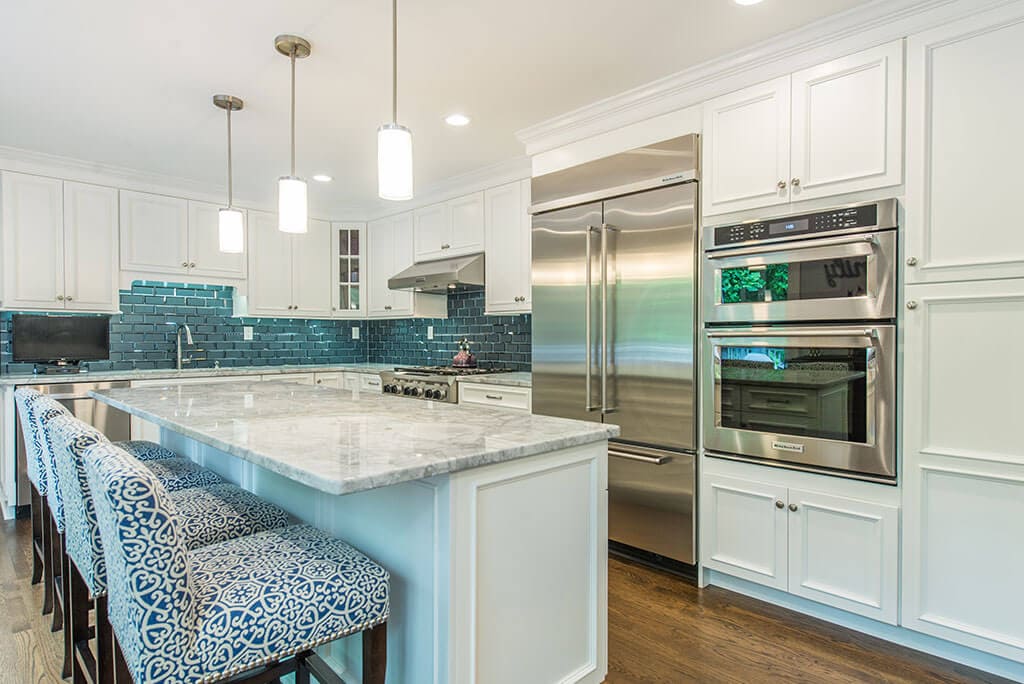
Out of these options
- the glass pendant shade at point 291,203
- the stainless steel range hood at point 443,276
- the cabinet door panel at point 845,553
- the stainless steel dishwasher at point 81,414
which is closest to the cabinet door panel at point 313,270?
the stainless steel range hood at point 443,276

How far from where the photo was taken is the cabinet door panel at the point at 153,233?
4.20 meters

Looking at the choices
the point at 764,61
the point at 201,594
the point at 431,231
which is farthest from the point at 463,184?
the point at 201,594

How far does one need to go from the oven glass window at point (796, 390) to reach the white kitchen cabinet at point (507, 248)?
1.68 metres

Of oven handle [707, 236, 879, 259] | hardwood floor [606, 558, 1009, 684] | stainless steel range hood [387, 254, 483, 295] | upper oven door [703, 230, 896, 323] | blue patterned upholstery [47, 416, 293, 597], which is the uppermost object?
stainless steel range hood [387, 254, 483, 295]

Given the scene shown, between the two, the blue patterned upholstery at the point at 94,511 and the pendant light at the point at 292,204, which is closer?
the blue patterned upholstery at the point at 94,511

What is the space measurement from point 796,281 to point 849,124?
0.64 metres

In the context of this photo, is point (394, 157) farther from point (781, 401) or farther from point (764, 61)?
point (781, 401)

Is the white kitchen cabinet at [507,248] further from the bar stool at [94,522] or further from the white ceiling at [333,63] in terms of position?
the bar stool at [94,522]

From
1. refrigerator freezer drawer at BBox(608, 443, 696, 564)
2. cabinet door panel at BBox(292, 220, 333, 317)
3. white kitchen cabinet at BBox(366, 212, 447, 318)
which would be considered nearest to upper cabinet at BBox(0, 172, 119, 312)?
cabinet door panel at BBox(292, 220, 333, 317)

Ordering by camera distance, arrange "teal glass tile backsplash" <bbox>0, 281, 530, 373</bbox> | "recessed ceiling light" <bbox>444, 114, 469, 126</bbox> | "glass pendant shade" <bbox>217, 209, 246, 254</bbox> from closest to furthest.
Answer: "glass pendant shade" <bbox>217, 209, 246, 254</bbox> → "recessed ceiling light" <bbox>444, 114, 469, 126</bbox> → "teal glass tile backsplash" <bbox>0, 281, 530, 373</bbox>

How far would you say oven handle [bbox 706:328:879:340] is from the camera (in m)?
2.15

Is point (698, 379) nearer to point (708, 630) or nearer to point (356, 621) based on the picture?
point (708, 630)

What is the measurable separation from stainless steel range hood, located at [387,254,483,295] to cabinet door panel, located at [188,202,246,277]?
134cm

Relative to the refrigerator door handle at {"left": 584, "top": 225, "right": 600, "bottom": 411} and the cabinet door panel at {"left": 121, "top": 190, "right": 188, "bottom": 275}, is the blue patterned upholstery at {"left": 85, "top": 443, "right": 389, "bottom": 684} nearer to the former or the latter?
the refrigerator door handle at {"left": 584, "top": 225, "right": 600, "bottom": 411}
